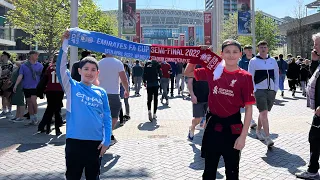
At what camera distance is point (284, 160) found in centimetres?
595

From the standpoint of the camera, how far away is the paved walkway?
5332mm

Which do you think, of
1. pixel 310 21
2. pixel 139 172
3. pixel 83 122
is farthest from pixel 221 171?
pixel 310 21

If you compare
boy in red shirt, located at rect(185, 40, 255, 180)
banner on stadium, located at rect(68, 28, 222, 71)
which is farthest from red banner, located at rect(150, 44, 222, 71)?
boy in red shirt, located at rect(185, 40, 255, 180)

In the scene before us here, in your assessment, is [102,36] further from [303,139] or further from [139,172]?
[303,139]

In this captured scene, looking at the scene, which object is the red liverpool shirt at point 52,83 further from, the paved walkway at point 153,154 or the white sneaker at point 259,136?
the white sneaker at point 259,136

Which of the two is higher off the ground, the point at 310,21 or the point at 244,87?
the point at 310,21

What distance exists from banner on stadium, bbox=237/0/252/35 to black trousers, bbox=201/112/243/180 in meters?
23.4

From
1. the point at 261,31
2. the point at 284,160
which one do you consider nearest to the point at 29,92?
the point at 284,160

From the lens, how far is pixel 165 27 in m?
164

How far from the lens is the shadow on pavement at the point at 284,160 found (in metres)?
5.61

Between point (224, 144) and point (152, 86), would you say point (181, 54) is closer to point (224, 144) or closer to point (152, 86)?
point (224, 144)

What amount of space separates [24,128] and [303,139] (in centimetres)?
695

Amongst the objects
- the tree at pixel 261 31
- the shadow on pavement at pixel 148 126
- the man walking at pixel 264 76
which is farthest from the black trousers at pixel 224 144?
the tree at pixel 261 31

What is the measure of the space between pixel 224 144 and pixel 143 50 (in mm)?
1805
